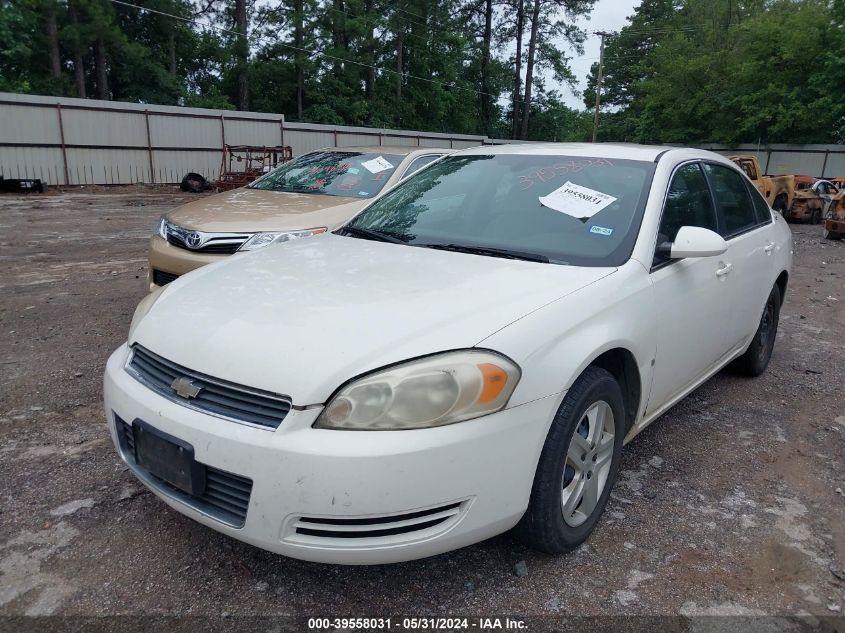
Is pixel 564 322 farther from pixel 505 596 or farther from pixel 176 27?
pixel 176 27

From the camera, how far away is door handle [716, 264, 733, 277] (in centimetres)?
328

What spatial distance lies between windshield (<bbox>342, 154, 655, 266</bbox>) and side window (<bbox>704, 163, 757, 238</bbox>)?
775 mm

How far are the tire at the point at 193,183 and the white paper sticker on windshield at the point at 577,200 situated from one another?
61.7 ft

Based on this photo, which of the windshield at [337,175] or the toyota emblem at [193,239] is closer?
the toyota emblem at [193,239]

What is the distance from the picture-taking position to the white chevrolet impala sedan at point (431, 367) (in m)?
1.90

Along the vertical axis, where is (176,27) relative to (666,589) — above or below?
above

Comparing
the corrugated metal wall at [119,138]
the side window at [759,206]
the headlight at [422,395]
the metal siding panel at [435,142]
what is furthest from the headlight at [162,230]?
the metal siding panel at [435,142]

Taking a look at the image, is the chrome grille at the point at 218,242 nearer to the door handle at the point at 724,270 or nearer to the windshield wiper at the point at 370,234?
the windshield wiper at the point at 370,234

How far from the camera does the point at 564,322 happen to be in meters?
2.22

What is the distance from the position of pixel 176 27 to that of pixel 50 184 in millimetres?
17483

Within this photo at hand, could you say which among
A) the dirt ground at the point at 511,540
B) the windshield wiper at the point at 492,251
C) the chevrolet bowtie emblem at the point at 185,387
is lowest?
the dirt ground at the point at 511,540

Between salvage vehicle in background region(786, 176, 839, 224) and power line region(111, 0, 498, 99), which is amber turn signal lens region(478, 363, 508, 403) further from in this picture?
power line region(111, 0, 498, 99)

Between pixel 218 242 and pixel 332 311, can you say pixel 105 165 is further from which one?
pixel 332 311

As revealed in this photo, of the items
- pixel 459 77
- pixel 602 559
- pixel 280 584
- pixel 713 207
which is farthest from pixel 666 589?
pixel 459 77
